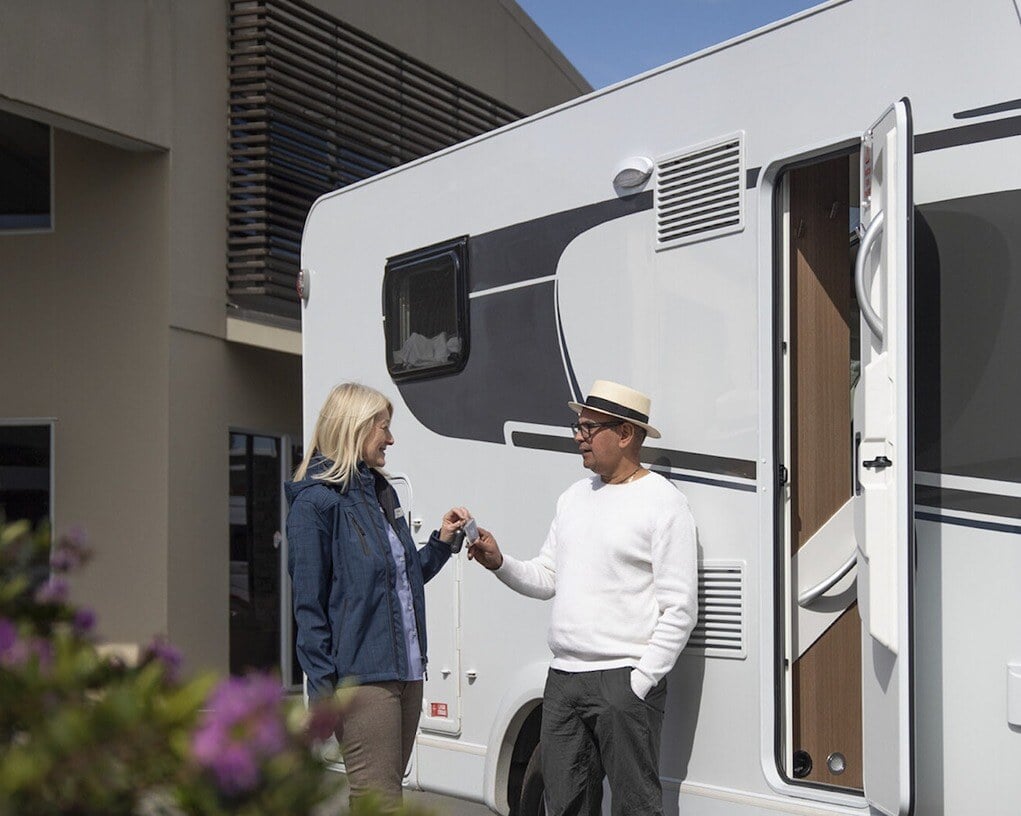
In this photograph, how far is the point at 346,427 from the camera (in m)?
4.11

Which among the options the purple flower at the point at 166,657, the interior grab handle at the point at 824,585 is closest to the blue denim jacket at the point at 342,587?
the interior grab handle at the point at 824,585

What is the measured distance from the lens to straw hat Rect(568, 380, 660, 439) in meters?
4.15

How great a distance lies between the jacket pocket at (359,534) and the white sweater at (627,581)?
0.64 metres

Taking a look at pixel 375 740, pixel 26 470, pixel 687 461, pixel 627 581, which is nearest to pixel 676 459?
pixel 687 461

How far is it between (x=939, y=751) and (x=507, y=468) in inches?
77.2

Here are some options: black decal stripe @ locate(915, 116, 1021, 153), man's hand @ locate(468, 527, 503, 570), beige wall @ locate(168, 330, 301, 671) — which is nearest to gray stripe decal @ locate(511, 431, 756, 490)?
man's hand @ locate(468, 527, 503, 570)

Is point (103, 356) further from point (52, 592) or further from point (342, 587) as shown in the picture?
point (52, 592)

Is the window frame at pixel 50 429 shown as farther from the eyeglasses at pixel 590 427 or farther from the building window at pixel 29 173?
the eyeglasses at pixel 590 427

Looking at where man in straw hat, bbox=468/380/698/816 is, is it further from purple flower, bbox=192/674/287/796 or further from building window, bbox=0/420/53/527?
building window, bbox=0/420/53/527

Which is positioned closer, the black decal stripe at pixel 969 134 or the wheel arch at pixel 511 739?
the black decal stripe at pixel 969 134

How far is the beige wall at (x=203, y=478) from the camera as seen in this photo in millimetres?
10586

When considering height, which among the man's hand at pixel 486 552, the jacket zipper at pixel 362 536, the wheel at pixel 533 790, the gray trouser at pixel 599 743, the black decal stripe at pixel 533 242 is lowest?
the wheel at pixel 533 790

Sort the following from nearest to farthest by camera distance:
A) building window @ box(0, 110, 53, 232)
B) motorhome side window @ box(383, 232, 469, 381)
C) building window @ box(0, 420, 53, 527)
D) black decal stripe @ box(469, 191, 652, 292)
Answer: black decal stripe @ box(469, 191, 652, 292) < motorhome side window @ box(383, 232, 469, 381) < building window @ box(0, 420, 53, 527) < building window @ box(0, 110, 53, 232)

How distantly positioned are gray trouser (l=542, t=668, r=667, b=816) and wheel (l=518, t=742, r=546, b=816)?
0.47 m
